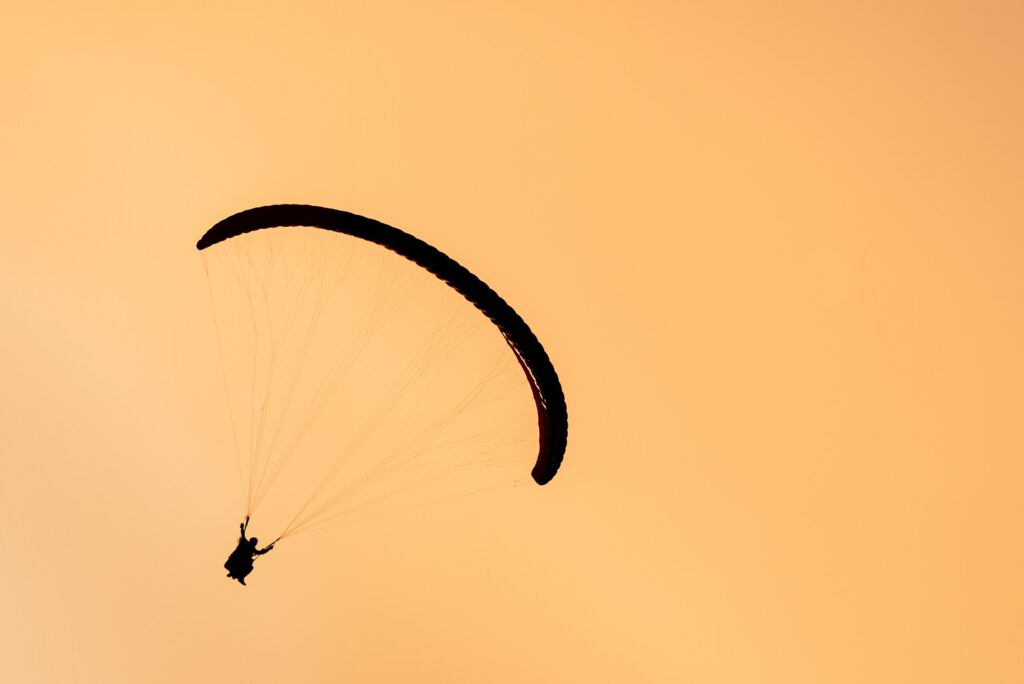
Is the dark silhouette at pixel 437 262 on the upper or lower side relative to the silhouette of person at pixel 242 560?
upper

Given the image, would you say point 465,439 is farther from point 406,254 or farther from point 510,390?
point 406,254

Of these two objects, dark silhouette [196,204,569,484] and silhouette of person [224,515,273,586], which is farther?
silhouette of person [224,515,273,586]

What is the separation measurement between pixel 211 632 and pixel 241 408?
4.47m

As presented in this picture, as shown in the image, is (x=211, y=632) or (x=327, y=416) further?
(x=211, y=632)

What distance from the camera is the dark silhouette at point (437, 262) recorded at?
6.72 meters

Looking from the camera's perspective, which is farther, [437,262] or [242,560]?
[242,560]

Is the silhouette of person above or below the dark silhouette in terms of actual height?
below

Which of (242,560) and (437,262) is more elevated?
(437,262)

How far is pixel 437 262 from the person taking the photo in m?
6.75

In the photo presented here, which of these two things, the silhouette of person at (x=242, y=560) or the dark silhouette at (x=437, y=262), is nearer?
the dark silhouette at (x=437, y=262)

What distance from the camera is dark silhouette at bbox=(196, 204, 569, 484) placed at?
6.72 meters

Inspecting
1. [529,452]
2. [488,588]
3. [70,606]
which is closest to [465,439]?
[529,452]

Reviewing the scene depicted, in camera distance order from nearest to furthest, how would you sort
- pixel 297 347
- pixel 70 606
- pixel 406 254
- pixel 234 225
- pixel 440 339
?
pixel 406 254, pixel 234 225, pixel 440 339, pixel 297 347, pixel 70 606

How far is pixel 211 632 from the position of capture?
555 inches
